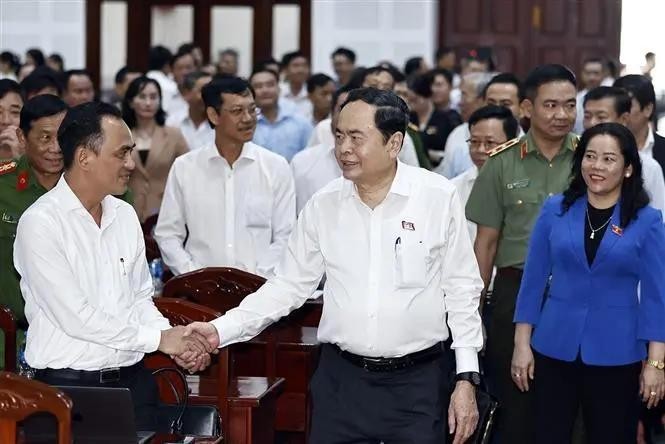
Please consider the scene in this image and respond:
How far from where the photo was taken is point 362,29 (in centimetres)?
1548

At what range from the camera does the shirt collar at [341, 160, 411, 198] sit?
150 inches

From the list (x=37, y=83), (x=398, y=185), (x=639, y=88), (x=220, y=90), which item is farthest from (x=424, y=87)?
(x=398, y=185)

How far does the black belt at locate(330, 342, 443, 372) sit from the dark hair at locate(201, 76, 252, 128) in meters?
2.30

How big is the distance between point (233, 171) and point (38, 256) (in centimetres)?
218

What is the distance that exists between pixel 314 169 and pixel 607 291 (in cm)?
266

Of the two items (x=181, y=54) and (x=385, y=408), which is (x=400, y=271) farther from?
(x=181, y=54)

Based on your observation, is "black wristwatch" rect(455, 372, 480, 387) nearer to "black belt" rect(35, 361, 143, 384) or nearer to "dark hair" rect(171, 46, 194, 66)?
"black belt" rect(35, 361, 143, 384)

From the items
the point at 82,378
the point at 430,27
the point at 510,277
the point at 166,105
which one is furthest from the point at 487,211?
the point at 430,27

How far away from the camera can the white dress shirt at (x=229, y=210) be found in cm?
580

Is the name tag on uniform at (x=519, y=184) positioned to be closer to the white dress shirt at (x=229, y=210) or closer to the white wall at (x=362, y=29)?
the white dress shirt at (x=229, y=210)

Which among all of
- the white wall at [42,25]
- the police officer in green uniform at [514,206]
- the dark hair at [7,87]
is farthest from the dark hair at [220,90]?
the white wall at [42,25]

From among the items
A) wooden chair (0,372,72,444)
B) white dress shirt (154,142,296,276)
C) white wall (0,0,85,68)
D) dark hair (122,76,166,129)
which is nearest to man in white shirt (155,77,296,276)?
white dress shirt (154,142,296,276)

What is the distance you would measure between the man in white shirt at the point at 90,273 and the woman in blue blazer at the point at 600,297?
1.31 m

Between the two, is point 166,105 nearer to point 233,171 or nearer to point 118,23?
point 118,23
